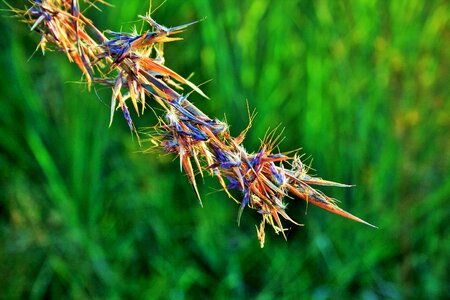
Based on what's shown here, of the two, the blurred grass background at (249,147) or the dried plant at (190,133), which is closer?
the dried plant at (190,133)

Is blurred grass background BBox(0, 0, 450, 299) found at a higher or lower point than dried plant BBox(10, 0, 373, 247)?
lower

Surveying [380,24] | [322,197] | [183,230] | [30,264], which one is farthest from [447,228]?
[322,197]

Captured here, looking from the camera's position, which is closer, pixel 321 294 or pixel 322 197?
pixel 322 197

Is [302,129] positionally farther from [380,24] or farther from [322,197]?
[322,197]

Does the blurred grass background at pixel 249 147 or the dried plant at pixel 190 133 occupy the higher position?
the dried plant at pixel 190 133

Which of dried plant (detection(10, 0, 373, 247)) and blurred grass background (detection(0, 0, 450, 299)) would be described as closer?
dried plant (detection(10, 0, 373, 247))

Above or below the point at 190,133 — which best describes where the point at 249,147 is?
below

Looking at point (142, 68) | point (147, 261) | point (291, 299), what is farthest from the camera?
point (147, 261)

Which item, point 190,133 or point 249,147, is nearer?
point 190,133
